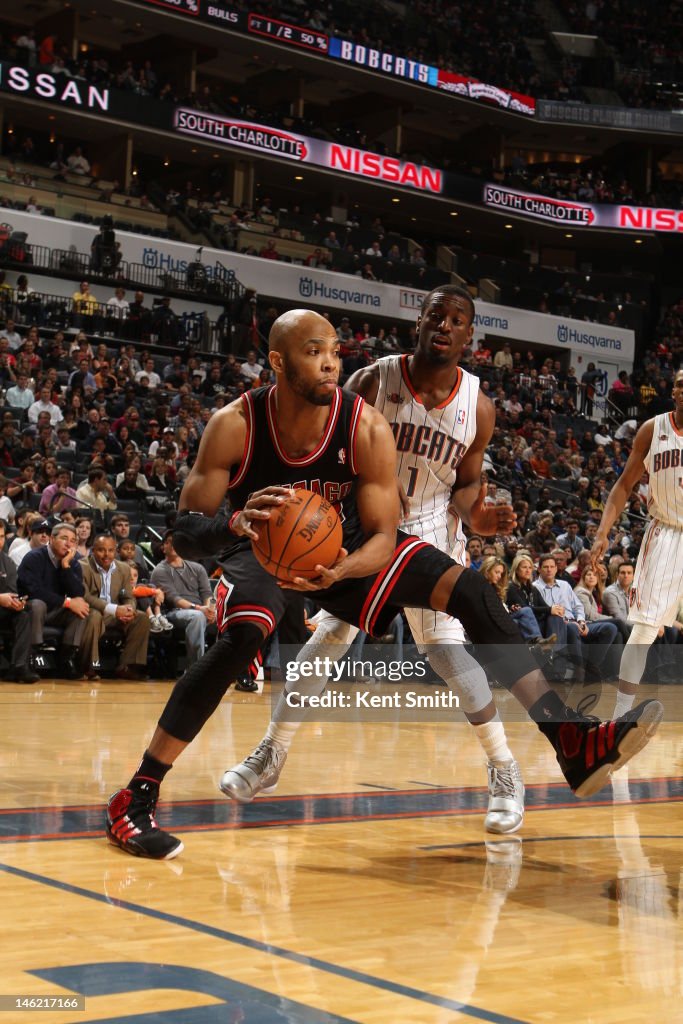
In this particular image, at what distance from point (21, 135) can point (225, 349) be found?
1032 cm

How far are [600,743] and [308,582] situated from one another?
105 centimetres

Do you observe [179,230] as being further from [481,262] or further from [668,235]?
[668,235]

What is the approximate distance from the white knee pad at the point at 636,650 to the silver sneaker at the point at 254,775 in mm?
2537

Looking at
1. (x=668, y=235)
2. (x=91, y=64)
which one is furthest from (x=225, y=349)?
(x=668, y=235)

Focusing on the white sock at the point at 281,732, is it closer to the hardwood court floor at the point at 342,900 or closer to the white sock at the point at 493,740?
the hardwood court floor at the point at 342,900

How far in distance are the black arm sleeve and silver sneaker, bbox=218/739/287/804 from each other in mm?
1108

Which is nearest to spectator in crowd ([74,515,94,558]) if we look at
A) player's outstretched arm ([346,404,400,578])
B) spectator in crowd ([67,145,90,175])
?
player's outstretched arm ([346,404,400,578])

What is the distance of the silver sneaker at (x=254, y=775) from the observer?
16.4 ft

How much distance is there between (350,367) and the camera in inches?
876

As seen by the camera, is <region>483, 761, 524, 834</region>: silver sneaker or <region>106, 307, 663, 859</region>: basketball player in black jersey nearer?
<region>106, 307, 663, 859</region>: basketball player in black jersey

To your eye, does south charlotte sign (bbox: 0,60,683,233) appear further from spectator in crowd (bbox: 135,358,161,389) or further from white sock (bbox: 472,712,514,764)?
white sock (bbox: 472,712,514,764)

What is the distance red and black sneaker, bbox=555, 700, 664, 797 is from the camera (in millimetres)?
3969

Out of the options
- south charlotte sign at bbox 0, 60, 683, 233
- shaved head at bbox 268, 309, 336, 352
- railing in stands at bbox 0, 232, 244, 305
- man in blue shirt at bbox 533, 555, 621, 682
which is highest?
south charlotte sign at bbox 0, 60, 683, 233
